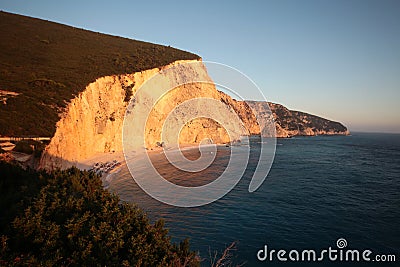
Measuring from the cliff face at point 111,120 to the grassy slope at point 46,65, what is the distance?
4.44 ft

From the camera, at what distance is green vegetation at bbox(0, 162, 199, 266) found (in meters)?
4.82

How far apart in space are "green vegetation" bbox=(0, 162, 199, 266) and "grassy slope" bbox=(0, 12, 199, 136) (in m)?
13.0

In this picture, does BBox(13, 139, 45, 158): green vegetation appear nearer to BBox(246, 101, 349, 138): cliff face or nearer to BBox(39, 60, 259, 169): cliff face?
BBox(39, 60, 259, 169): cliff face

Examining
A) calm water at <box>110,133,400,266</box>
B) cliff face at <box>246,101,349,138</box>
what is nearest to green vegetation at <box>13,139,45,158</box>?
calm water at <box>110,133,400,266</box>

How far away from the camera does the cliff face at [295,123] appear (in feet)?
371

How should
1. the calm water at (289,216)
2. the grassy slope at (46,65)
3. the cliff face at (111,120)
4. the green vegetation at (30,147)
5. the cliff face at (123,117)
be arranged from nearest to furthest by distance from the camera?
the calm water at (289,216) → the green vegetation at (30,147) → the grassy slope at (46,65) → the cliff face at (111,120) → the cliff face at (123,117)

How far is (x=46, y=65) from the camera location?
1268 inches

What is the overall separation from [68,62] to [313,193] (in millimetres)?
36754

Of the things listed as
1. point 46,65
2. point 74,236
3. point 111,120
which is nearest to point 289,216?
point 74,236

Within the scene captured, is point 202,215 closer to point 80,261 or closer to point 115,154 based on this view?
point 80,261

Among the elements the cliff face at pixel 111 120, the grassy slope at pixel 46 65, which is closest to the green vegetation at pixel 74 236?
the cliff face at pixel 111 120

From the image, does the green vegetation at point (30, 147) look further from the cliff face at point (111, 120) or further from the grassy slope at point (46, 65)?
the grassy slope at point (46, 65)

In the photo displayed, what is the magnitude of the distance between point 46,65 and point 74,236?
3410cm

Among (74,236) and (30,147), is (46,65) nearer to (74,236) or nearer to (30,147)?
(30,147)
